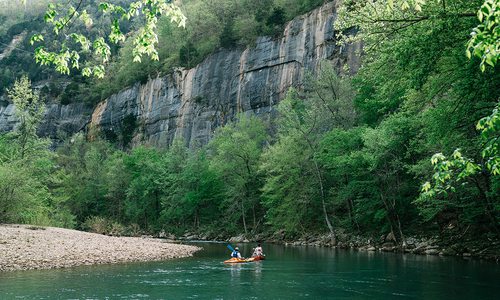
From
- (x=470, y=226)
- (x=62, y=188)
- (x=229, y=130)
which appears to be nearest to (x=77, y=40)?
(x=470, y=226)

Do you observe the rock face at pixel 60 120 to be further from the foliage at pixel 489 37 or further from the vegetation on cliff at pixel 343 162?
the foliage at pixel 489 37

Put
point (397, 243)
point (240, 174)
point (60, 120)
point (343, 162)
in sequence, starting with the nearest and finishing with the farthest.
Result: point (397, 243) → point (343, 162) → point (240, 174) → point (60, 120)

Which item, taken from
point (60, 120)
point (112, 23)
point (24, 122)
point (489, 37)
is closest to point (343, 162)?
point (112, 23)

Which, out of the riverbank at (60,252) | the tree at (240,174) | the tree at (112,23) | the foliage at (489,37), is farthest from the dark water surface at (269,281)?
the tree at (240,174)

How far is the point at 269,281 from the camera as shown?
17.5m

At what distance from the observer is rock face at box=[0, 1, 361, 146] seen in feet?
190

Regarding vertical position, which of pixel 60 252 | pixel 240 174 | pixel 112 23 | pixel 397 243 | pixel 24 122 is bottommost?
pixel 60 252

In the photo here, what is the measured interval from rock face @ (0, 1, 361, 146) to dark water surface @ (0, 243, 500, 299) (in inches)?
1384

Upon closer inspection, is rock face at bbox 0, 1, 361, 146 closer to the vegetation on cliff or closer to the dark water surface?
the vegetation on cliff

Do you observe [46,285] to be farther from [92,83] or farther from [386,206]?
[92,83]

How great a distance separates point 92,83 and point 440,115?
298 feet

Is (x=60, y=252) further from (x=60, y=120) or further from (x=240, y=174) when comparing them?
(x=60, y=120)

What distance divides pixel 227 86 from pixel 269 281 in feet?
171

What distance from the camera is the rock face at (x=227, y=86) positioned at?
57875 millimetres
